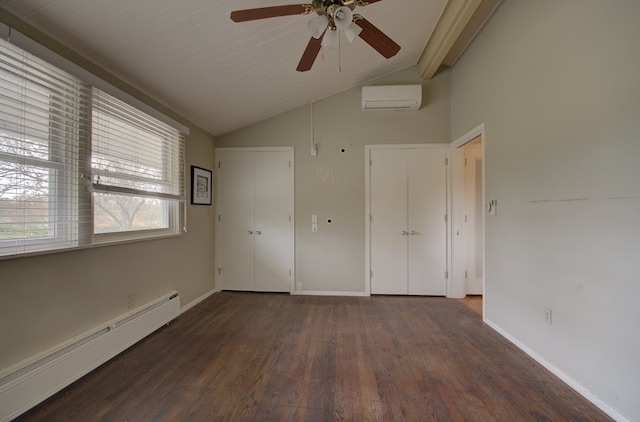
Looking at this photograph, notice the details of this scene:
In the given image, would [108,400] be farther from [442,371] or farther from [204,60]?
[204,60]

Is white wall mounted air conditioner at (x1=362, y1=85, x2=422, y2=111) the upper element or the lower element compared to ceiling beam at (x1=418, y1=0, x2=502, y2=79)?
lower

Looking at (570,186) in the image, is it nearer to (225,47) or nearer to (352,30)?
(352,30)

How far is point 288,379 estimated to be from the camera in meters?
1.76

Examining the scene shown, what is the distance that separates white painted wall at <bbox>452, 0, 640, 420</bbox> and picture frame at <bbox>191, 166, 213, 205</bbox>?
3.45 meters

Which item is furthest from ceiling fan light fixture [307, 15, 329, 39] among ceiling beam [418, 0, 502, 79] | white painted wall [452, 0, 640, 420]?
white painted wall [452, 0, 640, 420]

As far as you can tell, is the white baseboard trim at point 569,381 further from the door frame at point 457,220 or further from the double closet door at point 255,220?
the double closet door at point 255,220

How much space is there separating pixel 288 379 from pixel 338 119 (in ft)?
10.3

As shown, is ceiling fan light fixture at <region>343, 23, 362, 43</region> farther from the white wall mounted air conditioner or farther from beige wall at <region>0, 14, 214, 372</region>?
beige wall at <region>0, 14, 214, 372</region>

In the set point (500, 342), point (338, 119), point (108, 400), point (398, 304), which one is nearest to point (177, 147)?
point (338, 119)

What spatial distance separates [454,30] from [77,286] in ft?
12.8

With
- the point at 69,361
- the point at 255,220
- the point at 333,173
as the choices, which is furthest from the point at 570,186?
the point at 69,361

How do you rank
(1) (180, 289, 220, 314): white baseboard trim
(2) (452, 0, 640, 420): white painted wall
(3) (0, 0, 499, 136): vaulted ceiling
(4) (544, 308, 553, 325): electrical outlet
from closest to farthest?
1. (2) (452, 0, 640, 420): white painted wall
2. (3) (0, 0, 499, 136): vaulted ceiling
3. (4) (544, 308, 553, 325): electrical outlet
4. (1) (180, 289, 220, 314): white baseboard trim

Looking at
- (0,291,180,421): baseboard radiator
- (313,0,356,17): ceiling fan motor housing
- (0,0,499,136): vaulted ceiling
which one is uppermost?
(0,0,499,136): vaulted ceiling

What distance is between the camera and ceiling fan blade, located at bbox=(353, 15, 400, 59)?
153 centimetres
